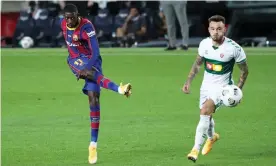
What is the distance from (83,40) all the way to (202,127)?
1.81 m

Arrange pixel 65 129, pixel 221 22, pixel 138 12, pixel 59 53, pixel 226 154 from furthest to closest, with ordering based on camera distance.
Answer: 1. pixel 138 12
2. pixel 59 53
3. pixel 65 129
4. pixel 226 154
5. pixel 221 22

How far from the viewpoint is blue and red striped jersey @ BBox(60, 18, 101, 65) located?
1107 cm

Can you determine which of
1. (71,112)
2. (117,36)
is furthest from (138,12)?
(71,112)

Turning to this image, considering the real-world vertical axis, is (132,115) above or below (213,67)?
below

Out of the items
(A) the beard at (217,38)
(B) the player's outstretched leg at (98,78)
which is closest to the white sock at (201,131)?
(A) the beard at (217,38)

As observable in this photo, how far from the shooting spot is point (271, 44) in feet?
84.2

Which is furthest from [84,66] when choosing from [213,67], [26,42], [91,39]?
[26,42]

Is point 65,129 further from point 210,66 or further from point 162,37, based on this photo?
point 162,37

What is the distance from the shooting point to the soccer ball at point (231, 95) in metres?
10.7

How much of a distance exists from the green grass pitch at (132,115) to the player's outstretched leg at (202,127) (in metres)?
0.30

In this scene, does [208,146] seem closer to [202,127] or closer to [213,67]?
[202,127]

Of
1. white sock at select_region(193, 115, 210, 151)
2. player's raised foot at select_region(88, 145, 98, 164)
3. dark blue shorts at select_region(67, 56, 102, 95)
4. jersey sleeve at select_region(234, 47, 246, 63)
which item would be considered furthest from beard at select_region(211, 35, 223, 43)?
player's raised foot at select_region(88, 145, 98, 164)

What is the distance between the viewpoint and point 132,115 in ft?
50.8

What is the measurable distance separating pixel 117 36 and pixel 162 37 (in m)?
1.32
